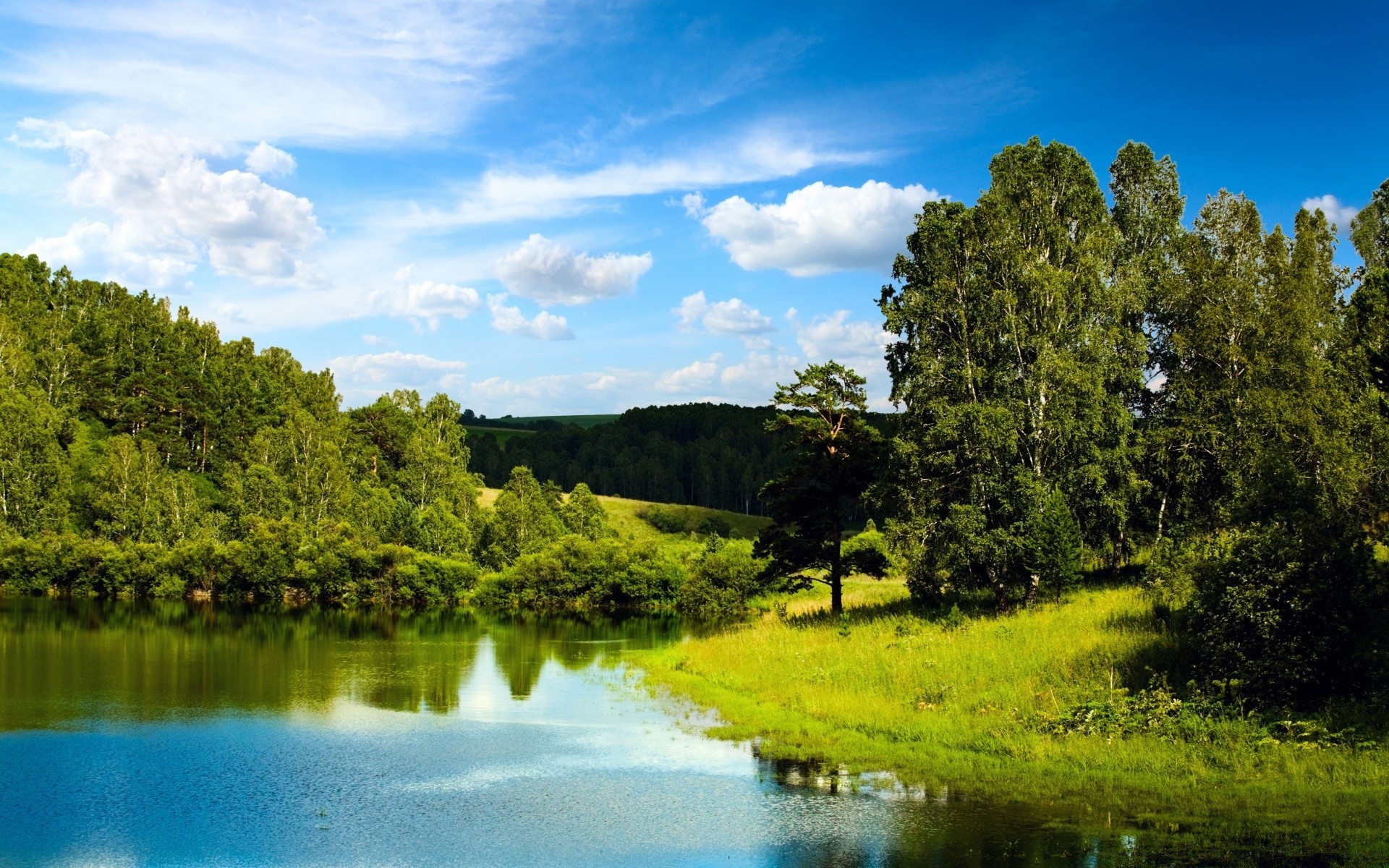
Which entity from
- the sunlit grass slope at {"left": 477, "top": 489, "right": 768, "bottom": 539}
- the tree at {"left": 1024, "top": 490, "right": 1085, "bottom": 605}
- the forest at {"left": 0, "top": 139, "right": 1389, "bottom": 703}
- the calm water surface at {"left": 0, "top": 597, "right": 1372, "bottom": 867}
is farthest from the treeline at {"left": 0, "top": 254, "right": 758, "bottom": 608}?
the calm water surface at {"left": 0, "top": 597, "right": 1372, "bottom": 867}

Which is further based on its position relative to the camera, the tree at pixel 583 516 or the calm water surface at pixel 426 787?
the tree at pixel 583 516

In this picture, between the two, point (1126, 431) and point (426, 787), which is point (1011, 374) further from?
point (426, 787)

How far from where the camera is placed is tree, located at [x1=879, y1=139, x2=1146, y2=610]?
1607 inches

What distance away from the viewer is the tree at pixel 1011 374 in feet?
134

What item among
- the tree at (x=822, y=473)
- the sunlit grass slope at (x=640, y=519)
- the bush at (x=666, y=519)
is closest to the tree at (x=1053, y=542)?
the tree at (x=822, y=473)

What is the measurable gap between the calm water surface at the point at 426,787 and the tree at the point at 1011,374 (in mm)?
15351

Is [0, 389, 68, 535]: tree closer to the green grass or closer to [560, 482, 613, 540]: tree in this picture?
[560, 482, 613, 540]: tree

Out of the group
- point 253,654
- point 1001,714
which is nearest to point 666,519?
point 253,654

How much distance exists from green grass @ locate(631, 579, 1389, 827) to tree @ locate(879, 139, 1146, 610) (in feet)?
13.0

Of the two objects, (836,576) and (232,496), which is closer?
(836,576)

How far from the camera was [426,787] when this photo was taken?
25469 millimetres

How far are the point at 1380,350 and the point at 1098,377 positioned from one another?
10.2 metres

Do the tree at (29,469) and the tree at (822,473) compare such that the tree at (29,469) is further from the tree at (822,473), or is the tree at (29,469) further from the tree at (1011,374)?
the tree at (1011,374)

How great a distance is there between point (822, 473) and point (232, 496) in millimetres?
76612
